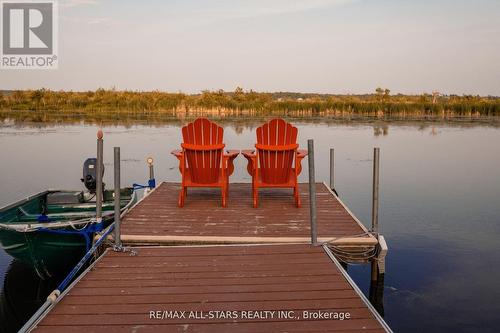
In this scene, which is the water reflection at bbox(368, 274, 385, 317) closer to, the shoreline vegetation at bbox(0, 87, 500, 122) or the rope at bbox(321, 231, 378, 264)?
the rope at bbox(321, 231, 378, 264)

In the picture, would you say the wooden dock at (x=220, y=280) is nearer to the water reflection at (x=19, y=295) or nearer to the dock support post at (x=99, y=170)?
→ the dock support post at (x=99, y=170)

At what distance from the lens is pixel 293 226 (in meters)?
5.04

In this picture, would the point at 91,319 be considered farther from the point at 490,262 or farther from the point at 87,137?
the point at 87,137

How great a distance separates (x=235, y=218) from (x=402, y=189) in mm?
5627

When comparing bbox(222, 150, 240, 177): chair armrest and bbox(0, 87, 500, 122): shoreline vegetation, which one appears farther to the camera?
bbox(0, 87, 500, 122): shoreline vegetation

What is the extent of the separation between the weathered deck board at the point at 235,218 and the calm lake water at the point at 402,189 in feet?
2.83

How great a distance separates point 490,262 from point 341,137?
43.7 feet

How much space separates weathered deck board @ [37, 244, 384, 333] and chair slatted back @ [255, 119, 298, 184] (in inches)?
64.4

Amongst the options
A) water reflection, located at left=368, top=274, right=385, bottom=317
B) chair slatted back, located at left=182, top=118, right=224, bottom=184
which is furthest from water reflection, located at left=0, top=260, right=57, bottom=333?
water reflection, located at left=368, top=274, right=385, bottom=317

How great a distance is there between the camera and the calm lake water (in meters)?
4.89

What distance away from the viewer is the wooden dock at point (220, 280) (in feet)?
9.52

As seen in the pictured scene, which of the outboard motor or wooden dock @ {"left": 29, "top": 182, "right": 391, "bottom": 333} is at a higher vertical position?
the outboard motor

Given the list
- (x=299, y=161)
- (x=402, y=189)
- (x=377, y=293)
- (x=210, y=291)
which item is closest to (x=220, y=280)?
(x=210, y=291)

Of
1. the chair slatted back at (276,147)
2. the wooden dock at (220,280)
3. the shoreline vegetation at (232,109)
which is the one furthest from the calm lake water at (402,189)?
the shoreline vegetation at (232,109)
